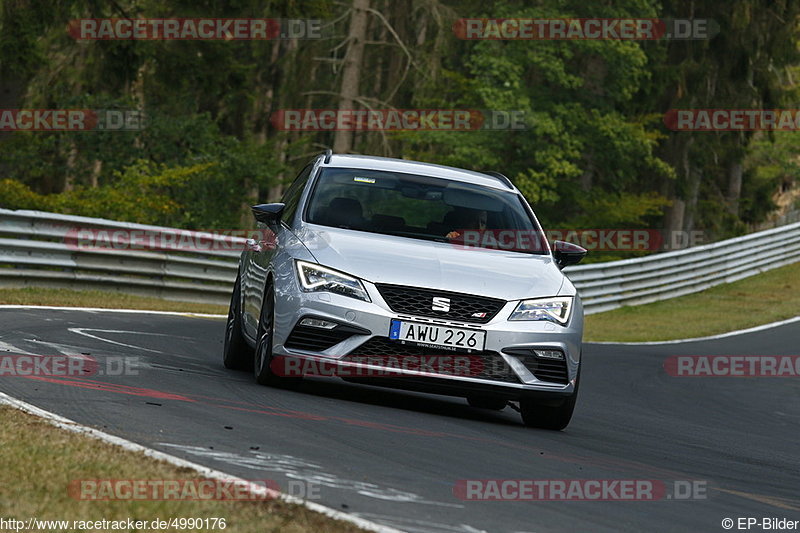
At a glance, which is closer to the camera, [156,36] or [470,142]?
[156,36]

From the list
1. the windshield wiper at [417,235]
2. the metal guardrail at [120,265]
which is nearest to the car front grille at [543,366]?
the windshield wiper at [417,235]

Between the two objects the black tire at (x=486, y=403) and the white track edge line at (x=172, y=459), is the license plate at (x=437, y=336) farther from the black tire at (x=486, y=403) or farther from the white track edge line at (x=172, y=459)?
the white track edge line at (x=172, y=459)

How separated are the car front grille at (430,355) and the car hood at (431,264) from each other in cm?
40

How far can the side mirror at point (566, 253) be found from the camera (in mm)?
10148

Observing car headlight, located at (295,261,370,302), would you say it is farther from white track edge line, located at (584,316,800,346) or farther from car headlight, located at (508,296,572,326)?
white track edge line, located at (584,316,800,346)

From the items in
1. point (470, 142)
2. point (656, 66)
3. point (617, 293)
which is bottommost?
point (617, 293)

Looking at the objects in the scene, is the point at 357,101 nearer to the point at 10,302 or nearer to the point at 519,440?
the point at 10,302

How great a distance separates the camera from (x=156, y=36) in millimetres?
31859

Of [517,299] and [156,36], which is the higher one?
[156,36]

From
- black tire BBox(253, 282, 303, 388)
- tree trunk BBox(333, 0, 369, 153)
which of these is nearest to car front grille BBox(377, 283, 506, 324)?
black tire BBox(253, 282, 303, 388)

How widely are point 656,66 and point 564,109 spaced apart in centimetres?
620

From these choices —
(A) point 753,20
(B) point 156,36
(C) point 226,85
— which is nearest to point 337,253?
(B) point 156,36

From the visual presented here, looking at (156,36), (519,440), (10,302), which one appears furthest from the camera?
(156,36)

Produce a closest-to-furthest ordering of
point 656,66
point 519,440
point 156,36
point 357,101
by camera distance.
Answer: point 519,440 → point 156,36 → point 357,101 → point 656,66
